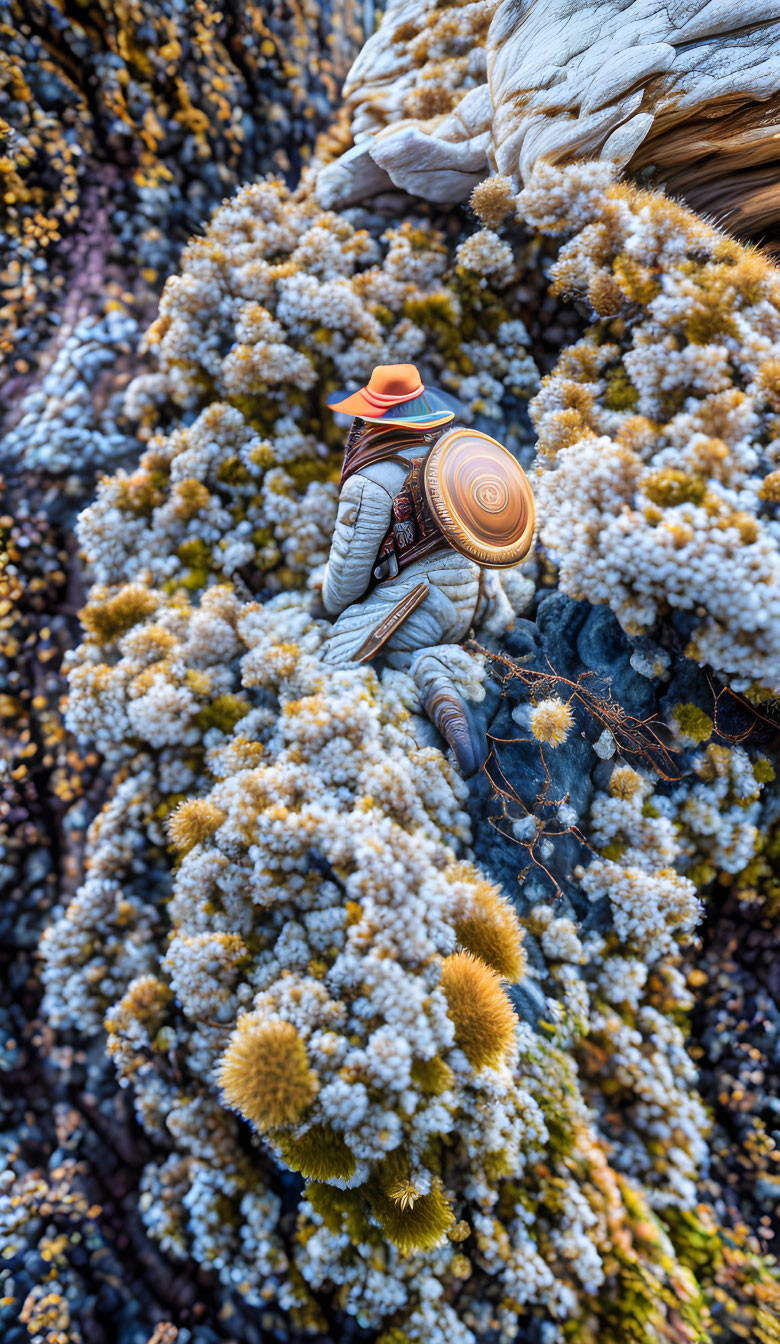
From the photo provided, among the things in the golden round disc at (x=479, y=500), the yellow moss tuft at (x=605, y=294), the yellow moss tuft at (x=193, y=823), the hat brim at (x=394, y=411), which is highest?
the yellow moss tuft at (x=605, y=294)

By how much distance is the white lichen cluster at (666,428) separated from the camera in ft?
14.0

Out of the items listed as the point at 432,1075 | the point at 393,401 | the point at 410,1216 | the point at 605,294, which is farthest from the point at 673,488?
the point at 410,1216

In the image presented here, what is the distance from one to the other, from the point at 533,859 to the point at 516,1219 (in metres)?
2.25

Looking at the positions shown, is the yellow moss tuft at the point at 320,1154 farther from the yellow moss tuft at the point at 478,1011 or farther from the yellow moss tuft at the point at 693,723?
the yellow moss tuft at the point at 693,723

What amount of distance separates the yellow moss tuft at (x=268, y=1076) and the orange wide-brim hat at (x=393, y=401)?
4.25m

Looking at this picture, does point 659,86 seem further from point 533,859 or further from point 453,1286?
point 453,1286

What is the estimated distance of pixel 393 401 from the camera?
485cm

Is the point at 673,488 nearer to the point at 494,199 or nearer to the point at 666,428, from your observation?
the point at 666,428

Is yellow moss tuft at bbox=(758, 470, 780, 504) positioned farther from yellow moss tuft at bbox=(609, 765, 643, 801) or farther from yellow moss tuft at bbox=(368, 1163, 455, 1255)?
yellow moss tuft at bbox=(368, 1163, 455, 1255)

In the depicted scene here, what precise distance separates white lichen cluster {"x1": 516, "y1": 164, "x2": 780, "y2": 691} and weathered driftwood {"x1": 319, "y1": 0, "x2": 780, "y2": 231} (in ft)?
1.77

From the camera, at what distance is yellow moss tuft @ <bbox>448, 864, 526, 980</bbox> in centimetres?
414

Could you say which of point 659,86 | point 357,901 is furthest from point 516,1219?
point 659,86

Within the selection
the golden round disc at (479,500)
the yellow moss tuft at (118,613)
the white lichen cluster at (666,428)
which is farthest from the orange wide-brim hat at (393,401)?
the yellow moss tuft at (118,613)

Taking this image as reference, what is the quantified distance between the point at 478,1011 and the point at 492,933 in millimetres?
478
